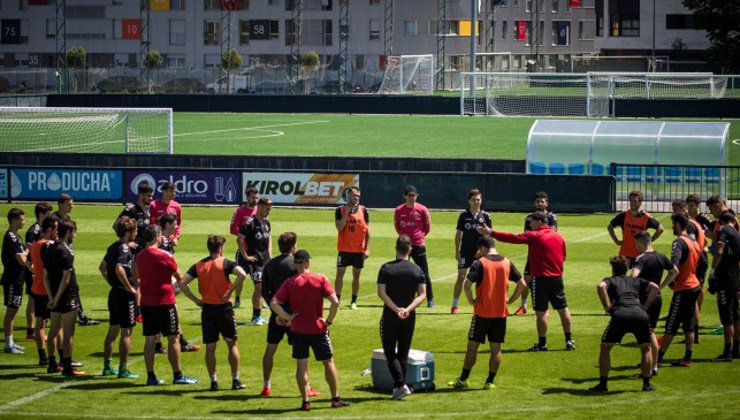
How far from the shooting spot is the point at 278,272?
15.1m

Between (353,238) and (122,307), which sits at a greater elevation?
(353,238)

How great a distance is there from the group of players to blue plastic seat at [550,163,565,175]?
58.7ft

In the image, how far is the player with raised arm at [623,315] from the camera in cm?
1473

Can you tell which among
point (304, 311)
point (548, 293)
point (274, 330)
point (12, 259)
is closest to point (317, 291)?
point (304, 311)

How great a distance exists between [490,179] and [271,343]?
2113 centimetres

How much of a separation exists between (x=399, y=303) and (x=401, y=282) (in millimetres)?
280

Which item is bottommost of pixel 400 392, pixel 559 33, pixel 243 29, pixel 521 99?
pixel 400 392

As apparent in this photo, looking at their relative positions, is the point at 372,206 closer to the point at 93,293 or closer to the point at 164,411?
the point at 93,293

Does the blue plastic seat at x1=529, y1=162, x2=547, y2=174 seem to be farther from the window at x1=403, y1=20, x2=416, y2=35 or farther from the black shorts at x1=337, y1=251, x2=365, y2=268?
the window at x1=403, y1=20, x2=416, y2=35

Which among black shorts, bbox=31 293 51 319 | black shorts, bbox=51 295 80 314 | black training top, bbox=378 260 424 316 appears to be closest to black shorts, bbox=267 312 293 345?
black training top, bbox=378 260 424 316

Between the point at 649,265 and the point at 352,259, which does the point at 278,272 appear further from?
the point at 352,259

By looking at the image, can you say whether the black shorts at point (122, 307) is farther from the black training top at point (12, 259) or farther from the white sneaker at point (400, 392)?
the white sneaker at point (400, 392)

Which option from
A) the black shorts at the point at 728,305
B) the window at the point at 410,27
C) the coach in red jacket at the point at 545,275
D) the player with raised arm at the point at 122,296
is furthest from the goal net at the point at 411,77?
the player with raised arm at the point at 122,296

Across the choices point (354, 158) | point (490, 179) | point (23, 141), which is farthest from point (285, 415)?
point (23, 141)
